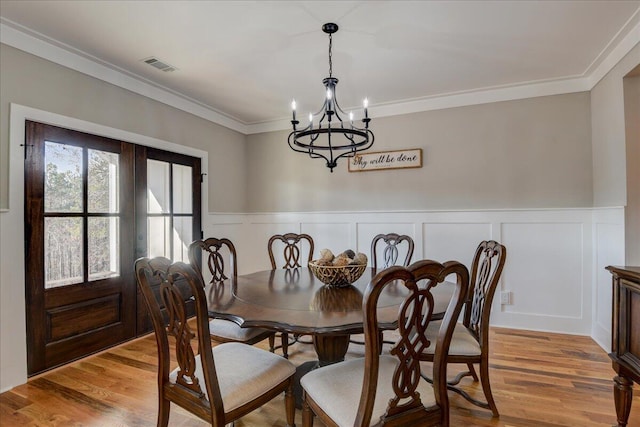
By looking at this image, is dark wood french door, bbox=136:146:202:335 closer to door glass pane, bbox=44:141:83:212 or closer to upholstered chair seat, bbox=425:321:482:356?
door glass pane, bbox=44:141:83:212

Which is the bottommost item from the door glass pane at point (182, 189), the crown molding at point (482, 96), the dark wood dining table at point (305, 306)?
the dark wood dining table at point (305, 306)

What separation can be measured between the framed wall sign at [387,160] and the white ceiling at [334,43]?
632mm

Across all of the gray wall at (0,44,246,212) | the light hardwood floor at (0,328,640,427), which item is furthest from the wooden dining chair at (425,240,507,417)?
the gray wall at (0,44,246,212)

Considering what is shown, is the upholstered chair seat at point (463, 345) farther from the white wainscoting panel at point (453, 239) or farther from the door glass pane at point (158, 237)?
the door glass pane at point (158, 237)

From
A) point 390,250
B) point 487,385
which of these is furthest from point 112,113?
point 487,385

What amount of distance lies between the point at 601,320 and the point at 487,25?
2.70 m

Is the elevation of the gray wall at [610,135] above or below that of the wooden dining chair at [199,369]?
above

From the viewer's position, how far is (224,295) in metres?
1.95

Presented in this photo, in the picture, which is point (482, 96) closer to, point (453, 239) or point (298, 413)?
point (453, 239)

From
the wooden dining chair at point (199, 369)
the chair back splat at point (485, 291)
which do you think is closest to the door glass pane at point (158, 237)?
the wooden dining chair at point (199, 369)

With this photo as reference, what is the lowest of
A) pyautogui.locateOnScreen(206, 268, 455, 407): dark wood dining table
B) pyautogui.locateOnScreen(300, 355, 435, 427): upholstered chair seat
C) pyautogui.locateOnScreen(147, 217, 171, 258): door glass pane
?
pyautogui.locateOnScreen(300, 355, 435, 427): upholstered chair seat

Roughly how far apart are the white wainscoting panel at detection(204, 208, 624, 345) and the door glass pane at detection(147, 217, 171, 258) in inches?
22.3

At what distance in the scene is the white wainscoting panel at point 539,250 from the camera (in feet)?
10.0

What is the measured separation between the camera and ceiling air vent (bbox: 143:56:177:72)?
2.79 meters
